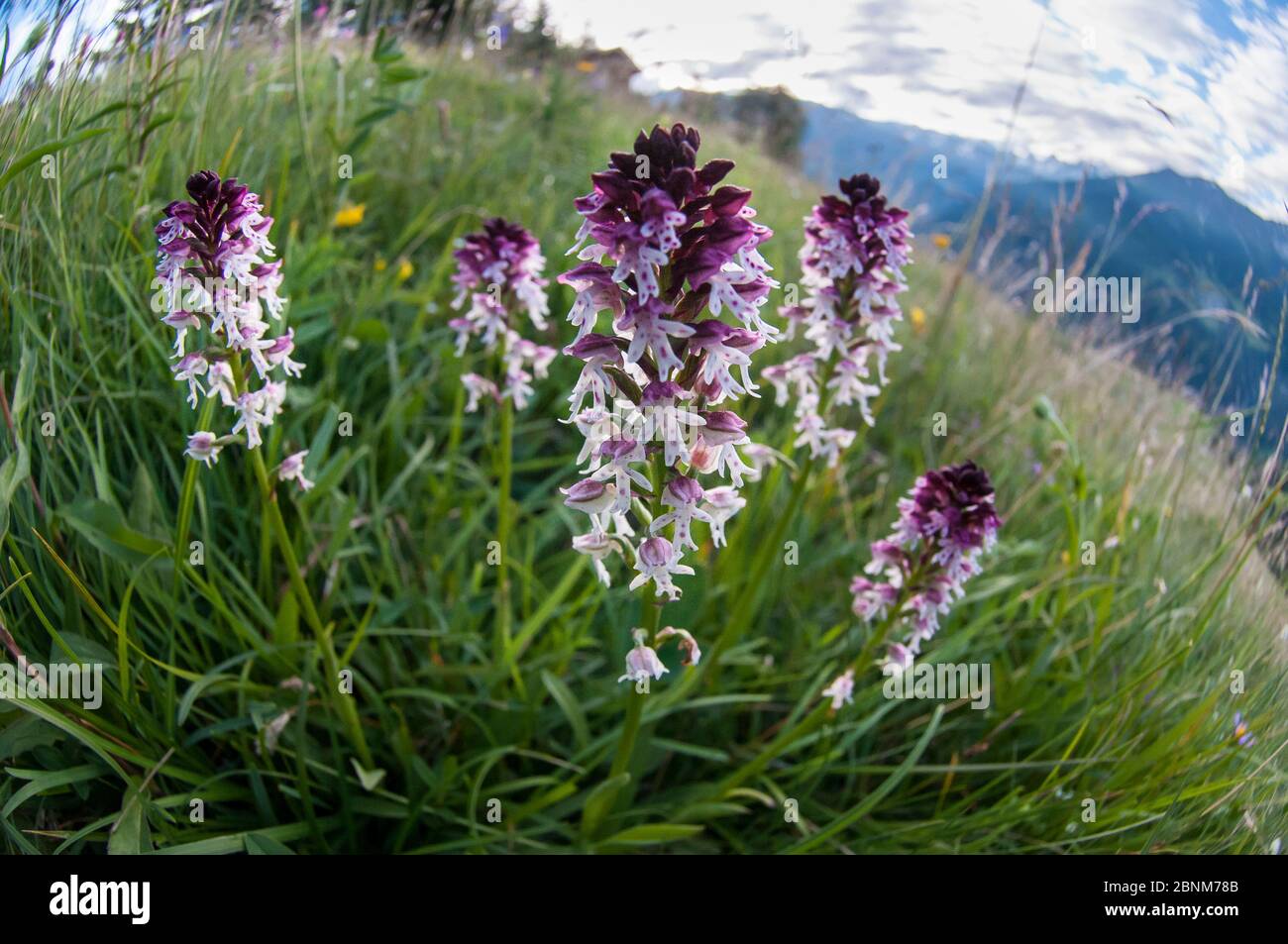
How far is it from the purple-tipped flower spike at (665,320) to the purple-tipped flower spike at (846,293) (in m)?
0.84

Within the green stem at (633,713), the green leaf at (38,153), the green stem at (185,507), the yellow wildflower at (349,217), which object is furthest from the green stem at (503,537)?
the yellow wildflower at (349,217)

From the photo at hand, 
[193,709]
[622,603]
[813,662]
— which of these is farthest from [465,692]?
[813,662]

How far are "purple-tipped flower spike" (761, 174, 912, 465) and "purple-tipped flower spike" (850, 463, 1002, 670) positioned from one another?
0.34 meters

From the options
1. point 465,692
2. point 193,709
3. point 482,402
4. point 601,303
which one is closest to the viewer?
point 601,303

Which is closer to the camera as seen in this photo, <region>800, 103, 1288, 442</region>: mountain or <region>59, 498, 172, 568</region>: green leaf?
<region>59, 498, 172, 568</region>: green leaf

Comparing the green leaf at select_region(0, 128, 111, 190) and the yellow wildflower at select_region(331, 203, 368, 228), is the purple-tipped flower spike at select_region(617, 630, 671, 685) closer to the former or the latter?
the green leaf at select_region(0, 128, 111, 190)

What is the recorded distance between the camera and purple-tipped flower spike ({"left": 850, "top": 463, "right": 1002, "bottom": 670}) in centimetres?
257

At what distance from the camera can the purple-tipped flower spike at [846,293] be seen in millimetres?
2588

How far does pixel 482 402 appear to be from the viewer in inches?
166

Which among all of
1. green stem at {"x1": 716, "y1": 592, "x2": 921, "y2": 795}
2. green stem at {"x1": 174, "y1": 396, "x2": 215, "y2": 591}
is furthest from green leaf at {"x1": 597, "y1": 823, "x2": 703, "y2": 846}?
green stem at {"x1": 174, "y1": 396, "x2": 215, "y2": 591}

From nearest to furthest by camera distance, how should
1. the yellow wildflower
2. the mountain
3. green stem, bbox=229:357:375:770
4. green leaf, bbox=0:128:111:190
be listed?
green leaf, bbox=0:128:111:190, green stem, bbox=229:357:375:770, the mountain, the yellow wildflower

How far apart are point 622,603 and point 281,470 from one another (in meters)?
1.59
